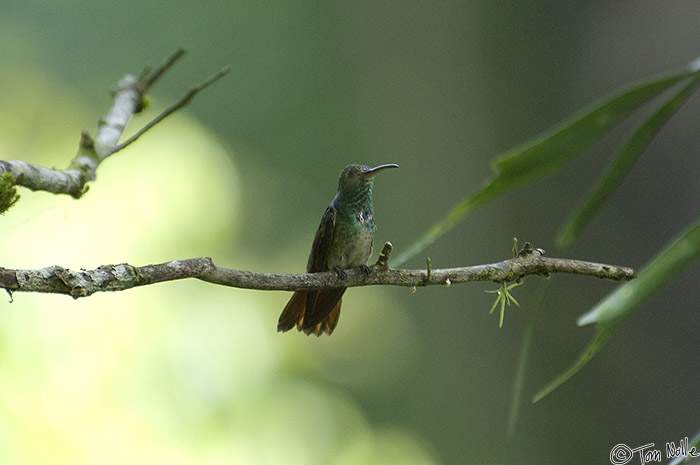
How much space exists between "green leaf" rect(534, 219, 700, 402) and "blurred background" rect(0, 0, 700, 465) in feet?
6.15

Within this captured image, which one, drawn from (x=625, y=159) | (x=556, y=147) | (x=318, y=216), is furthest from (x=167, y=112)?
(x=318, y=216)

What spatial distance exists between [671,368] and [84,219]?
3.15 metres

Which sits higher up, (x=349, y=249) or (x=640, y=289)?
(x=349, y=249)

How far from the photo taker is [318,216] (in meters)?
5.12

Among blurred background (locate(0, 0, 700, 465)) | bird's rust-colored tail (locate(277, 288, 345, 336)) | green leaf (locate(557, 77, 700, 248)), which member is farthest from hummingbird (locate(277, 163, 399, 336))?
blurred background (locate(0, 0, 700, 465))

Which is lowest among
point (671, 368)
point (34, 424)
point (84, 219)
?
point (34, 424)

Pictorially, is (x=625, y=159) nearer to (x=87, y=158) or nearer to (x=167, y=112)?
(x=167, y=112)

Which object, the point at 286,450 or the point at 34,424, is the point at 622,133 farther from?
the point at 34,424

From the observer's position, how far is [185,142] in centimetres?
438

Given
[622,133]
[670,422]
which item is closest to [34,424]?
[670,422]

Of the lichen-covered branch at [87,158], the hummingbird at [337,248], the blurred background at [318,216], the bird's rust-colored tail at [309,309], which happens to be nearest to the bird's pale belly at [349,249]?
the hummingbird at [337,248]

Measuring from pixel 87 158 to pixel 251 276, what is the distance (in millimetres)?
600

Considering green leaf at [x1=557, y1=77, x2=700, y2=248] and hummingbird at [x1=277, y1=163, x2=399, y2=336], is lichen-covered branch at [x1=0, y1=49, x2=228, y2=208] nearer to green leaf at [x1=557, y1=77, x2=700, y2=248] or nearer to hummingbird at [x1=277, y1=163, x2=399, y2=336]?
hummingbird at [x1=277, y1=163, x2=399, y2=336]

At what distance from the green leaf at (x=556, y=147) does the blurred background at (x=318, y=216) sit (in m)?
1.76
